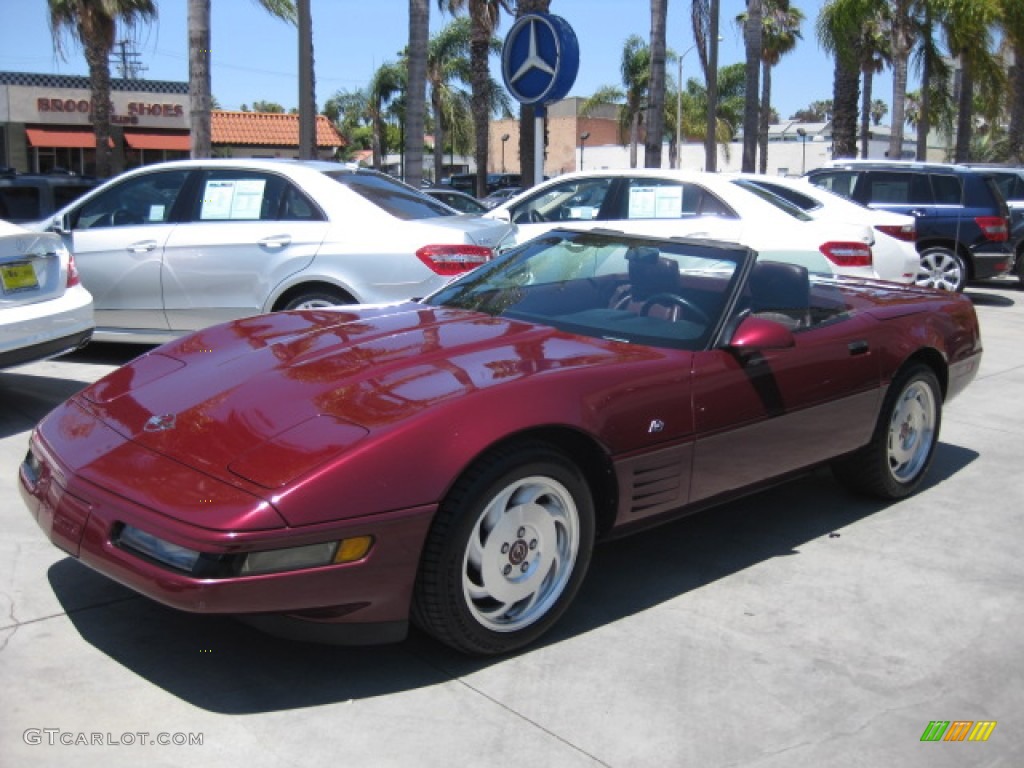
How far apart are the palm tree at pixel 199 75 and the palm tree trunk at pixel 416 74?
8.64 ft

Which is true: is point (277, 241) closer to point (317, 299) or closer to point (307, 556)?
point (317, 299)

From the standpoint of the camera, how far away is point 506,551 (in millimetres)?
3420

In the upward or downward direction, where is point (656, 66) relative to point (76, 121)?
downward

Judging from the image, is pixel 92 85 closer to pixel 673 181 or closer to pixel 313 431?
pixel 673 181

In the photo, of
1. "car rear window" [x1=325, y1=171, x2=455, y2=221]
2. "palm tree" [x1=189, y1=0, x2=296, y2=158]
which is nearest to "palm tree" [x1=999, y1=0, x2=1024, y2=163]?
"palm tree" [x1=189, y1=0, x2=296, y2=158]

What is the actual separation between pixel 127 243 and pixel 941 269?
10269 millimetres

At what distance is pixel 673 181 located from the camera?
924 centimetres

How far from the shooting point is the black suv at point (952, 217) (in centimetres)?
1359

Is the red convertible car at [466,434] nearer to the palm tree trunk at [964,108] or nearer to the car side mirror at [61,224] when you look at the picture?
the car side mirror at [61,224]

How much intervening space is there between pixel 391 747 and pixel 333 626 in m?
0.38

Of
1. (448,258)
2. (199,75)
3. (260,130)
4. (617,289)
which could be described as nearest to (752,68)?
(199,75)

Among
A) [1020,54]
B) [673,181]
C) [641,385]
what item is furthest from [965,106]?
[641,385]

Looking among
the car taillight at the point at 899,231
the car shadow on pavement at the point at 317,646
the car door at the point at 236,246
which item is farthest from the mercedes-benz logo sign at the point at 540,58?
the car taillight at the point at 899,231

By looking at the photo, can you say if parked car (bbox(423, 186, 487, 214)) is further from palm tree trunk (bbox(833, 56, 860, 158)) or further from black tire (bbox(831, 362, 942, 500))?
black tire (bbox(831, 362, 942, 500))
